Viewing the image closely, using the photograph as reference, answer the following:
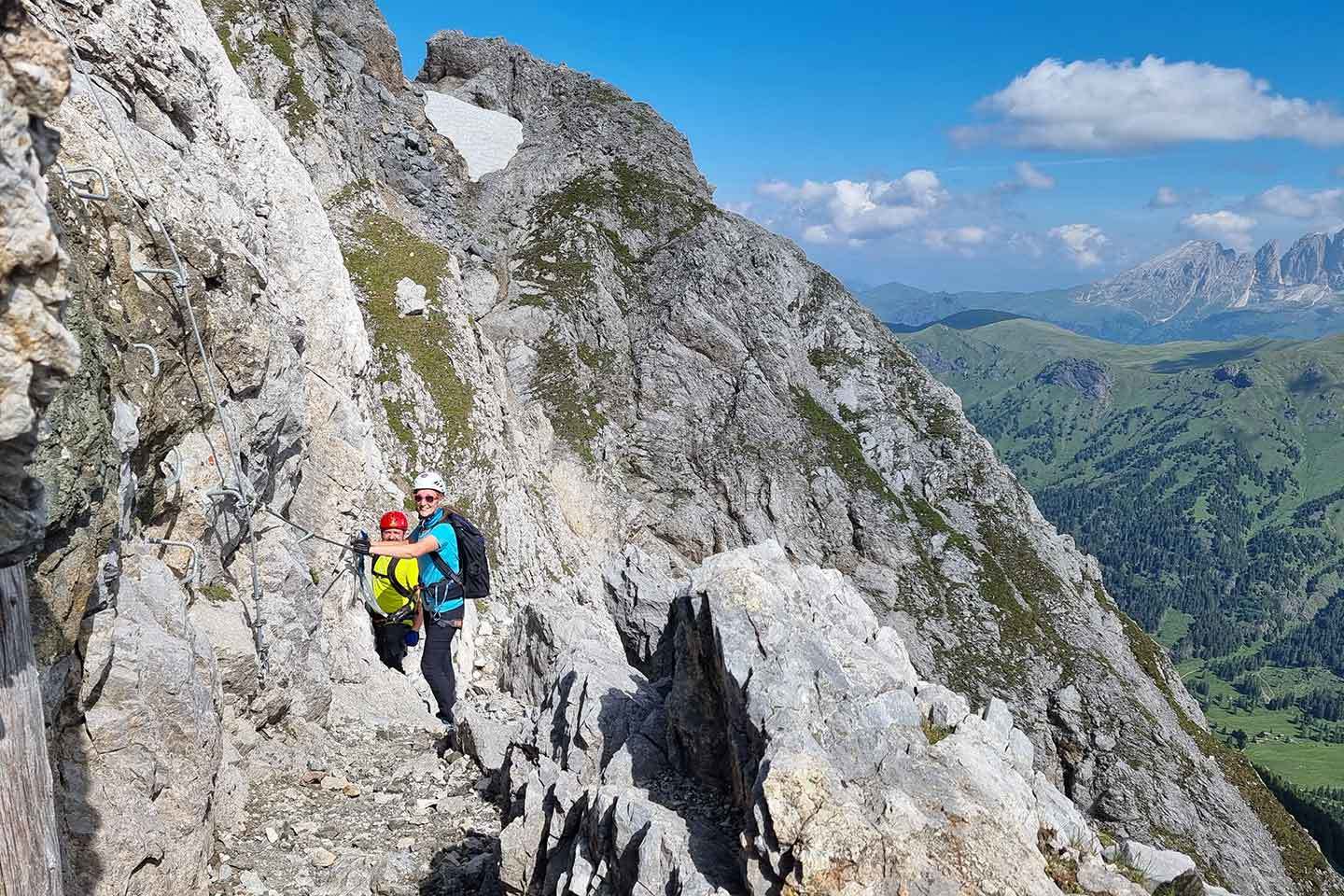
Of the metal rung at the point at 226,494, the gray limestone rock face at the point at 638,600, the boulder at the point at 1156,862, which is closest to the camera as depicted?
the boulder at the point at 1156,862

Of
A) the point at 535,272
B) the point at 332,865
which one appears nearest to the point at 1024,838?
the point at 332,865

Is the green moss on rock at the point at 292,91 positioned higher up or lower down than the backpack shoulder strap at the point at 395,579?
higher up

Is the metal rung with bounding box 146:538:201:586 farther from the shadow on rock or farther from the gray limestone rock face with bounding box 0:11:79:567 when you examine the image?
the gray limestone rock face with bounding box 0:11:79:567

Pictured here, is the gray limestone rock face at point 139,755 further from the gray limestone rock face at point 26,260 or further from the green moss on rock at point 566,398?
the green moss on rock at point 566,398

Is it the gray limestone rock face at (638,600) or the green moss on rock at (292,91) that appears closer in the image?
the gray limestone rock face at (638,600)

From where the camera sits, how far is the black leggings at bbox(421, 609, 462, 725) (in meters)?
14.6

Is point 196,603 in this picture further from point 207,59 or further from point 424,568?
point 207,59

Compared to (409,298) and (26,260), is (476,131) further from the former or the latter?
(26,260)

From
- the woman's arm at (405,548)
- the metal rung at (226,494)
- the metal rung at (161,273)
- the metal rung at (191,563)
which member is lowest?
the woman's arm at (405,548)

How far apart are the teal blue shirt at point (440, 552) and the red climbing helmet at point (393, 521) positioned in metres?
1.04

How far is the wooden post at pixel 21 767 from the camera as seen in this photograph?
4602 mm

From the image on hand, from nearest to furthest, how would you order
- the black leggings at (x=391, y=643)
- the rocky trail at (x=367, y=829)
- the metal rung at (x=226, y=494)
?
the rocky trail at (x=367, y=829) < the metal rung at (x=226, y=494) < the black leggings at (x=391, y=643)

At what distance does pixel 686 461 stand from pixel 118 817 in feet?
198

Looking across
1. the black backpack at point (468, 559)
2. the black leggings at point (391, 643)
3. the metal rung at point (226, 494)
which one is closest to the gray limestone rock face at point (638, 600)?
the black leggings at point (391, 643)
